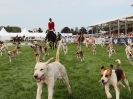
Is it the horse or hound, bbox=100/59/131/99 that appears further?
the horse

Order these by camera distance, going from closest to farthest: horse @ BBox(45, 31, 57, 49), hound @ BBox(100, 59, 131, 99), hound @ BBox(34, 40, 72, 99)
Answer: hound @ BBox(34, 40, 72, 99)
hound @ BBox(100, 59, 131, 99)
horse @ BBox(45, 31, 57, 49)

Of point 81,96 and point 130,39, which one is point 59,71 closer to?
point 81,96

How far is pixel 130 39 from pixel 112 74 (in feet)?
111

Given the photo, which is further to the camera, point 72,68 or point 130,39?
point 130,39

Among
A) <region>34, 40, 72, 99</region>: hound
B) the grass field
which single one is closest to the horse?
the grass field

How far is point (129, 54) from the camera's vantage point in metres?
25.3

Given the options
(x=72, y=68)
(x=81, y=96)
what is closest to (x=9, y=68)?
(x=72, y=68)

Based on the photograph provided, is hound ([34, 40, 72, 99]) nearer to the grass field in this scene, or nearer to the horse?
the grass field

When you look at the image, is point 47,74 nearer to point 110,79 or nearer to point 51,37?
point 110,79

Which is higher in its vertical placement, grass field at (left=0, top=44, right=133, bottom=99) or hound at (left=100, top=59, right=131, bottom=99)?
hound at (left=100, top=59, right=131, bottom=99)

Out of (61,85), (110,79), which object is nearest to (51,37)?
(61,85)

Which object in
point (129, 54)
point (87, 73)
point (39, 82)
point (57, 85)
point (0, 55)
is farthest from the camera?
point (0, 55)

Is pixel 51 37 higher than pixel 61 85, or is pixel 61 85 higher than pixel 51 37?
pixel 51 37

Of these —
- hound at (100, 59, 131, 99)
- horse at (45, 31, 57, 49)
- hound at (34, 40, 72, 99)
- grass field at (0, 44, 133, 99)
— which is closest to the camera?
hound at (34, 40, 72, 99)
